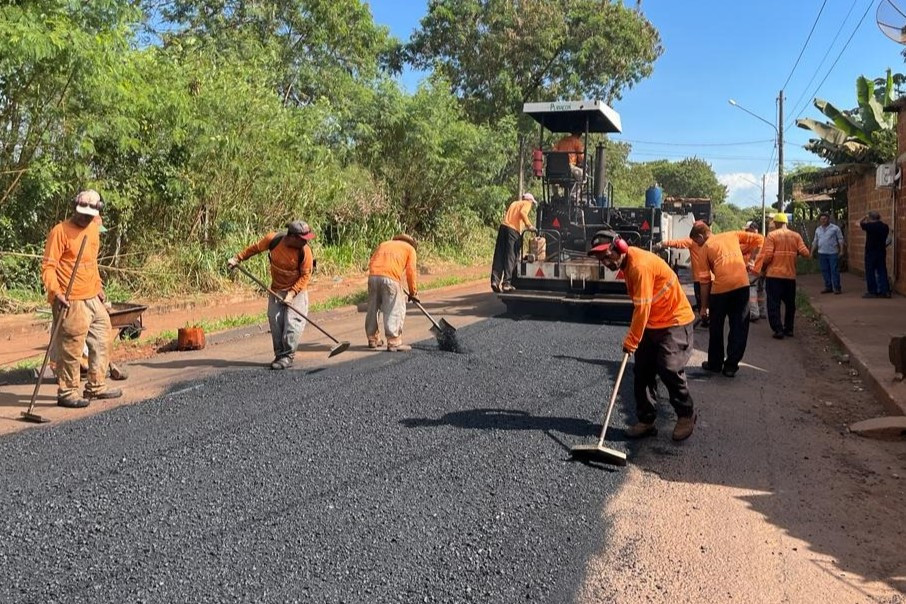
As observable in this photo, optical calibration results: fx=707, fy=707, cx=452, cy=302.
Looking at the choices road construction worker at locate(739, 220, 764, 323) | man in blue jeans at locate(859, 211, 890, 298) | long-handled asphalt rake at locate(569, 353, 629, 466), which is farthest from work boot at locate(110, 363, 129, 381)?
man in blue jeans at locate(859, 211, 890, 298)

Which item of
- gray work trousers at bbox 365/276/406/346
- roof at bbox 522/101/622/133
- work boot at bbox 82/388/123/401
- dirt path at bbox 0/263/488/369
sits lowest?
work boot at bbox 82/388/123/401

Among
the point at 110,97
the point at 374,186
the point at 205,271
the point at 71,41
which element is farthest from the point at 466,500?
the point at 374,186

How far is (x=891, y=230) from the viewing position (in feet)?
40.5

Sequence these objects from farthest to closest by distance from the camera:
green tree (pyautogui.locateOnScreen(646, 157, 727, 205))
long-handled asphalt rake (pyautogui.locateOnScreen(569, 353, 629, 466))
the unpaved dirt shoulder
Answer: green tree (pyautogui.locateOnScreen(646, 157, 727, 205)), long-handled asphalt rake (pyautogui.locateOnScreen(569, 353, 629, 466)), the unpaved dirt shoulder

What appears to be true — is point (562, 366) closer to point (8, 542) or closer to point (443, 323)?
point (443, 323)

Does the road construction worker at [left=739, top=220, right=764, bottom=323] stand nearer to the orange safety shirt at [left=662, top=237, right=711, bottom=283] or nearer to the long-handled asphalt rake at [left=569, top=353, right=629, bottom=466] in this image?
the orange safety shirt at [left=662, top=237, right=711, bottom=283]

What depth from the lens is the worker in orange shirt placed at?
9.76 m

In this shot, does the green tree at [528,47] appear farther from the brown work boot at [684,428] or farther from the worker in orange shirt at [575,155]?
the brown work boot at [684,428]

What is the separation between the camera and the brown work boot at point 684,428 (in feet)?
15.2

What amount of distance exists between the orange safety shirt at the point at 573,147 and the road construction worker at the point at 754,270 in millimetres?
2429

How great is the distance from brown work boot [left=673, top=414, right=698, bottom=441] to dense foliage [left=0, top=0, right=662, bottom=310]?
6.64 m

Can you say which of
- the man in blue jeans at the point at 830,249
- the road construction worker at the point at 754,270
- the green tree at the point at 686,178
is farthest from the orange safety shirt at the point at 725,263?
the green tree at the point at 686,178

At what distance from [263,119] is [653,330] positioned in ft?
29.0

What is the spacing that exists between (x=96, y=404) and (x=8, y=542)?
266 centimetres
